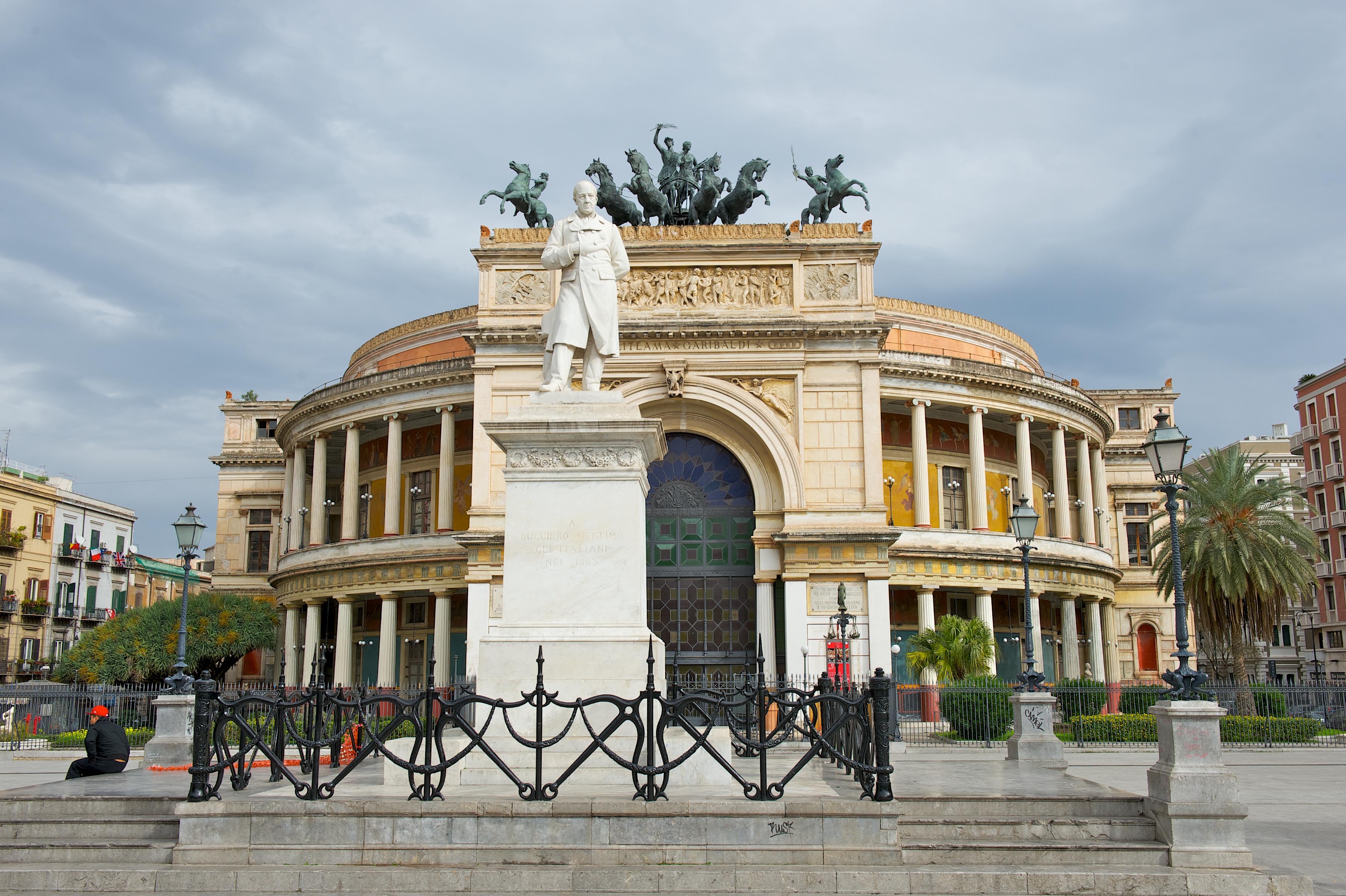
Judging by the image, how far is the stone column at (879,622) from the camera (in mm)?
33219

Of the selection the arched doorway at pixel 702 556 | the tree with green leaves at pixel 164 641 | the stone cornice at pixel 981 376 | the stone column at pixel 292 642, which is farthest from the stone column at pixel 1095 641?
the tree with green leaves at pixel 164 641

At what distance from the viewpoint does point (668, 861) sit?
30.1 feet

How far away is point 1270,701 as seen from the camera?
3164 centimetres

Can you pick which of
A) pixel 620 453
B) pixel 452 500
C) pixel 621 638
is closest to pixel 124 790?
pixel 621 638

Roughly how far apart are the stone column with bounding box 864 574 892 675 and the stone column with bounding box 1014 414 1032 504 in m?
12.8

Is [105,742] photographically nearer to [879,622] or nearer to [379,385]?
[879,622]

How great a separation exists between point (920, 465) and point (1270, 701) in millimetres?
14853

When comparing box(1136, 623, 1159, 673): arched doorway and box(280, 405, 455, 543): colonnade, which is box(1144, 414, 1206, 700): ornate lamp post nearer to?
box(280, 405, 455, 543): colonnade

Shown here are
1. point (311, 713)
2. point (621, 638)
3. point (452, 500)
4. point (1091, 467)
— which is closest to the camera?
point (621, 638)

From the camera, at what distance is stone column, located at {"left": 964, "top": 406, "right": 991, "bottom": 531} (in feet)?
144

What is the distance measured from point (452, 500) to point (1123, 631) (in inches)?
1313

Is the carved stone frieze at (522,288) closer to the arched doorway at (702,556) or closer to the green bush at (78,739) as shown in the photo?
the arched doorway at (702,556)

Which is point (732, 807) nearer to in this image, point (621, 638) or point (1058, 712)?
point (621, 638)

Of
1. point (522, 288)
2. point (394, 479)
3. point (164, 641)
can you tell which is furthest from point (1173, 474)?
point (164, 641)
